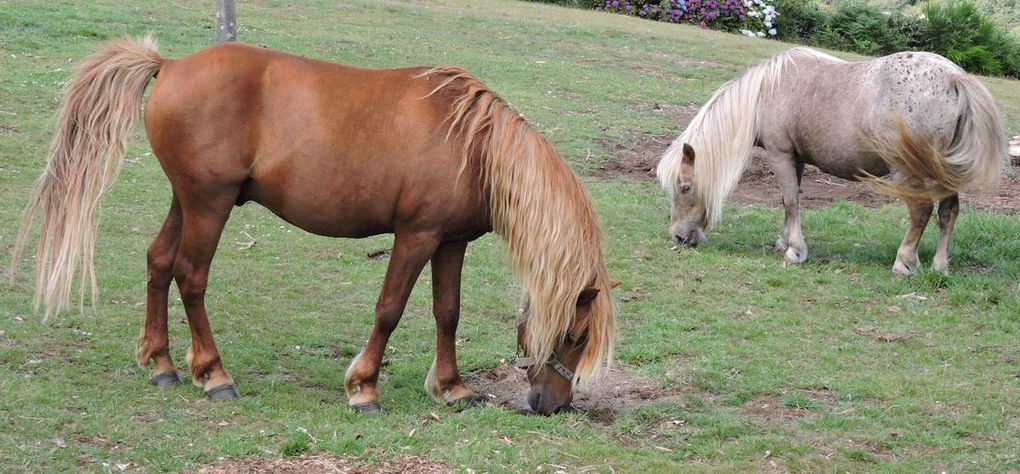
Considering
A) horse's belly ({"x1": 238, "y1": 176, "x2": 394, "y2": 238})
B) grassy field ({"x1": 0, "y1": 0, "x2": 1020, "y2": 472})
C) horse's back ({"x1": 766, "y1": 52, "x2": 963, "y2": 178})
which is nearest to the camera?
grassy field ({"x1": 0, "y1": 0, "x2": 1020, "y2": 472})

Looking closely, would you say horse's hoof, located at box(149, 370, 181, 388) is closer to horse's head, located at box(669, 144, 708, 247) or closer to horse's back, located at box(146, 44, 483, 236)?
horse's back, located at box(146, 44, 483, 236)

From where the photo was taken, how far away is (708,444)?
5.17 m

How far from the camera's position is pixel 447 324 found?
18.5 ft

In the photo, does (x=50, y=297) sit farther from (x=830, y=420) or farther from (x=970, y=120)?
(x=970, y=120)

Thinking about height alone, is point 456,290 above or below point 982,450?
above

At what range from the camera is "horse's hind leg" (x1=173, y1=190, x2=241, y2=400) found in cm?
523

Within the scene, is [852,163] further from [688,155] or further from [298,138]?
[298,138]

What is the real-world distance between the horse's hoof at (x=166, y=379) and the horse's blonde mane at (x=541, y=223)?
1.90 m

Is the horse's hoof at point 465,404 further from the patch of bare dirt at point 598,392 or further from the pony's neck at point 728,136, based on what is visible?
the pony's neck at point 728,136

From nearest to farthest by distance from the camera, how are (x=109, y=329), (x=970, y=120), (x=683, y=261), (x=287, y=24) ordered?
(x=109, y=329) → (x=970, y=120) → (x=683, y=261) → (x=287, y=24)

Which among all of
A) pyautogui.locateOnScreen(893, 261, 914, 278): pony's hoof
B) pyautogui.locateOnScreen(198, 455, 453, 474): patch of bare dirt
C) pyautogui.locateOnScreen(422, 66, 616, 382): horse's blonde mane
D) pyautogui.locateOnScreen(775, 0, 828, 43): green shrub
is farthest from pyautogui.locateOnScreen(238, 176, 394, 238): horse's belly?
pyautogui.locateOnScreen(775, 0, 828, 43): green shrub

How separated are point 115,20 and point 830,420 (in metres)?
13.2

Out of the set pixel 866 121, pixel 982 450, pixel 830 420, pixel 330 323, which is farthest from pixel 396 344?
pixel 866 121

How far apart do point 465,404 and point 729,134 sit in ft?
14.3
